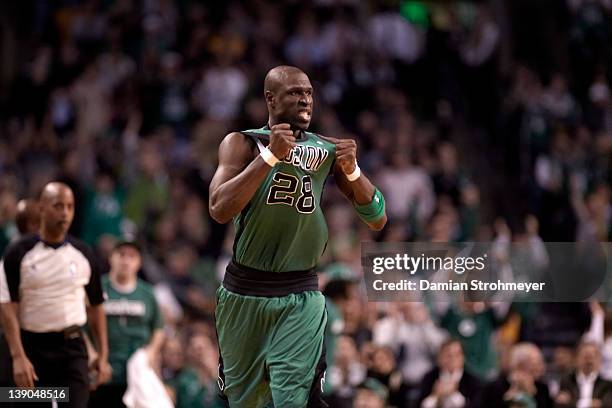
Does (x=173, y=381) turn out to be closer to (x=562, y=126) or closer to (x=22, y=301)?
(x=22, y=301)

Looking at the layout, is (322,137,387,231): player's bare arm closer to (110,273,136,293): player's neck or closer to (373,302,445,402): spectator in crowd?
(110,273,136,293): player's neck

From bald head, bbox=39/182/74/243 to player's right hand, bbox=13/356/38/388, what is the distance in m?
0.92

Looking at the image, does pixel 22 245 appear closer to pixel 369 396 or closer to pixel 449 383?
pixel 369 396

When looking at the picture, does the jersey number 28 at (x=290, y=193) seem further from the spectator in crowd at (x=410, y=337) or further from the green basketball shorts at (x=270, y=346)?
the spectator in crowd at (x=410, y=337)

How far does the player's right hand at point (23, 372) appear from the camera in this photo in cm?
919

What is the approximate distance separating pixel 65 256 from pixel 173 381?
4.09 meters

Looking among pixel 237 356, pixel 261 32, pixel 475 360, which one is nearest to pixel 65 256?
pixel 237 356

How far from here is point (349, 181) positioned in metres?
7.96

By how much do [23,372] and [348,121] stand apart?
10.7 metres

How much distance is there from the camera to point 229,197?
739 cm

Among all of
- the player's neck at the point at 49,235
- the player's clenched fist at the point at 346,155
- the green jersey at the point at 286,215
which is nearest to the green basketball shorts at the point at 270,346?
the green jersey at the point at 286,215

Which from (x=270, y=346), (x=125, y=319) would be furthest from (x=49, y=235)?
(x=270, y=346)

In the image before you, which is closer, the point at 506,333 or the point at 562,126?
the point at 506,333

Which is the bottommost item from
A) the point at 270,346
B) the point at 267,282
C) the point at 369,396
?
the point at 369,396
